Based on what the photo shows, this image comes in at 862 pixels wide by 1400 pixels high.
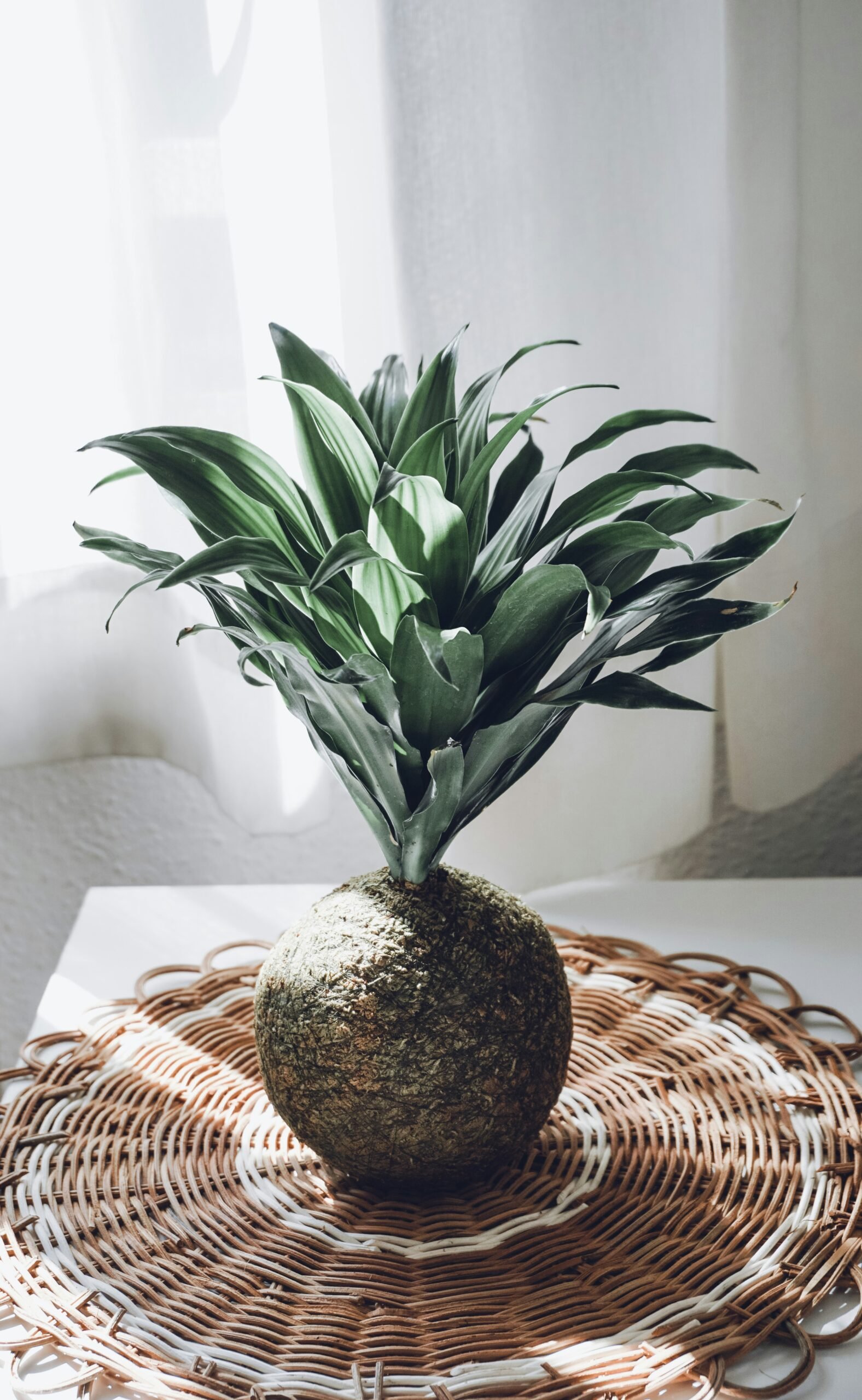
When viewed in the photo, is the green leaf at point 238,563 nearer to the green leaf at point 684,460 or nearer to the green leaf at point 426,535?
the green leaf at point 426,535

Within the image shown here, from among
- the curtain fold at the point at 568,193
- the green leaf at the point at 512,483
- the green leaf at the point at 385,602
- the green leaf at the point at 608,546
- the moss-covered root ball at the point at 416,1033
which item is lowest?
the moss-covered root ball at the point at 416,1033

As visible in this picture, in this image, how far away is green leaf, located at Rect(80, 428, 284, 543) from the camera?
567 mm

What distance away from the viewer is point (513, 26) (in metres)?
1.00

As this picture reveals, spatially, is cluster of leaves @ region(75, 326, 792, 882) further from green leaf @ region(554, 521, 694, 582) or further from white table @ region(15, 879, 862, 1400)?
white table @ region(15, 879, 862, 1400)

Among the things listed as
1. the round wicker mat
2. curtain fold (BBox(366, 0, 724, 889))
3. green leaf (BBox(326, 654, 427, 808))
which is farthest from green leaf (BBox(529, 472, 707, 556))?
curtain fold (BBox(366, 0, 724, 889))

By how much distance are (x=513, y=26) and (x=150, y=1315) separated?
0.97 m

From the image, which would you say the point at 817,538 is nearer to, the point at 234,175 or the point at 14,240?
the point at 234,175

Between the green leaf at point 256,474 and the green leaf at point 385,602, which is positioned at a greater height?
the green leaf at point 256,474

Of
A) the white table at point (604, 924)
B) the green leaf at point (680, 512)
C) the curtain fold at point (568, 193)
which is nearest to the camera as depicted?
the green leaf at point (680, 512)

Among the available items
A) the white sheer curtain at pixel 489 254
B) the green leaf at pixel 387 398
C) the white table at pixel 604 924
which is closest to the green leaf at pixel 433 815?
the green leaf at pixel 387 398

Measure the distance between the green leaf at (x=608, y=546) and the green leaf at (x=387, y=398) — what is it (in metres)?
0.15

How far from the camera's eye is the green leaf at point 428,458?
0.56 metres

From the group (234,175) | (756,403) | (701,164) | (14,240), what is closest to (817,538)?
(756,403)

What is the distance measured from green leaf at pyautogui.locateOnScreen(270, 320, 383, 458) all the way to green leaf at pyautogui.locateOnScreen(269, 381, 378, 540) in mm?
20
